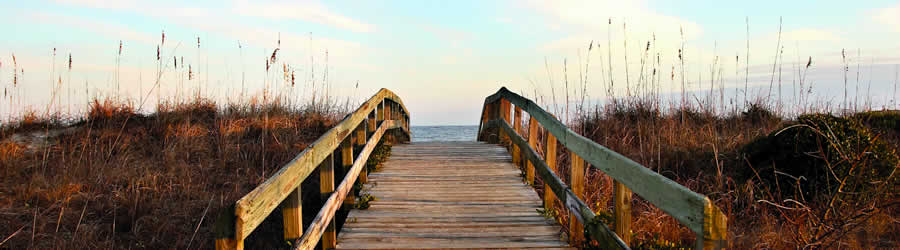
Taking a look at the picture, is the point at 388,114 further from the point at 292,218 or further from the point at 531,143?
the point at 292,218

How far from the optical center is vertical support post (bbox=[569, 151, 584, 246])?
348cm

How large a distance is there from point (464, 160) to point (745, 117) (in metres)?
5.81

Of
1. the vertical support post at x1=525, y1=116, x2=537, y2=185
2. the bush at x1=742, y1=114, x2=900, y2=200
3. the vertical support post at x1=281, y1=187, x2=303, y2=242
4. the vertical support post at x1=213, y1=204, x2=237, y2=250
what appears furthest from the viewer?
the vertical support post at x1=525, y1=116, x2=537, y2=185

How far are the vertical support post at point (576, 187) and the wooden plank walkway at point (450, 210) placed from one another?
0.10 m

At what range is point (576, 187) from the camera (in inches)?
138

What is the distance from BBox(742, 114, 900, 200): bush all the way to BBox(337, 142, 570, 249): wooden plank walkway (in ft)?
8.40

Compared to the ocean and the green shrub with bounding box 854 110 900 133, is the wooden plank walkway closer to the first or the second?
the green shrub with bounding box 854 110 900 133

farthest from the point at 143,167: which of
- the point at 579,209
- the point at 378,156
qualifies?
the point at 579,209

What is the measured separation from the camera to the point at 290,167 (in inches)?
101

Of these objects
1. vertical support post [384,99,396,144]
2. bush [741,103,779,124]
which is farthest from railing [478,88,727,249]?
bush [741,103,779,124]

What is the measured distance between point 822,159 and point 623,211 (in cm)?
393

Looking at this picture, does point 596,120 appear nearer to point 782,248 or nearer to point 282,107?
point 782,248

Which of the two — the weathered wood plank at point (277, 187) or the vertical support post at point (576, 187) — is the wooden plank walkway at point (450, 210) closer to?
A: the vertical support post at point (576, 187)

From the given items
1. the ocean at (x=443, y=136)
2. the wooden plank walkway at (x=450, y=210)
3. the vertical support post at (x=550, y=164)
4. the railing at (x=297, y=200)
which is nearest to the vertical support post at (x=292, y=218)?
the railing at (x=297, y=200)
